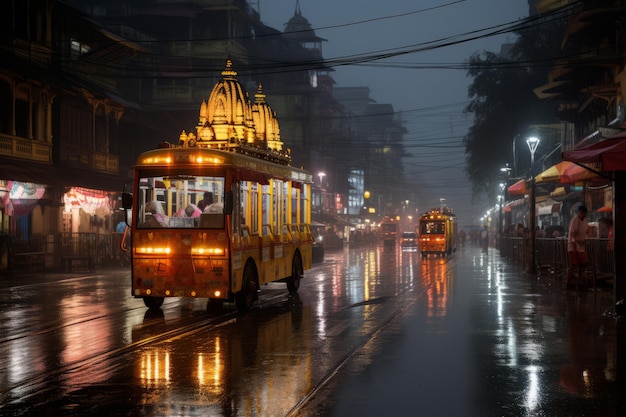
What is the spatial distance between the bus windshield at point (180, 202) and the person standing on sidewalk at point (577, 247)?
31.3ft

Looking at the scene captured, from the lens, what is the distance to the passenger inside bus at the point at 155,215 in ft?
57.7

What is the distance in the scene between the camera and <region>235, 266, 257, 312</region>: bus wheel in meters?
18.0

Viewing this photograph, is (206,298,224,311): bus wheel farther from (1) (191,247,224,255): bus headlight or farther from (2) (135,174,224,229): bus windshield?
(2) (135,174,224,229): bus windshield

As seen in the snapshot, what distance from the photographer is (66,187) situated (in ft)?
127

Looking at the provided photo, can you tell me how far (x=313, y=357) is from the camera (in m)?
11.7

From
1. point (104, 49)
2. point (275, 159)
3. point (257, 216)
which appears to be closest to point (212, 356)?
point (257, 216)

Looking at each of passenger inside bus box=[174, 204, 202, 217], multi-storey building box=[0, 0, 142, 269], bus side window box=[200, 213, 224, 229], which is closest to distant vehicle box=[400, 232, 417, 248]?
multi-storey building box=[0, 0, 142, 269]

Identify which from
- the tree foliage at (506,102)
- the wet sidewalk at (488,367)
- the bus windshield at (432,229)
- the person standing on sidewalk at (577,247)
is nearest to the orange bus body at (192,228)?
the wet sidewalk at (488,367)

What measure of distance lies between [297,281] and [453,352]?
1148 centimetres

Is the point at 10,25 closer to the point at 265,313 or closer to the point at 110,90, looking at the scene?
the point at 110,90

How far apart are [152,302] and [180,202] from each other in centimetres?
247

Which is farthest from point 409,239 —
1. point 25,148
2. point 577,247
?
point 577,247

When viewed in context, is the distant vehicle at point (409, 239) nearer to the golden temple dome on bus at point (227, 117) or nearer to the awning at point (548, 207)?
the awning at point (548, 207)

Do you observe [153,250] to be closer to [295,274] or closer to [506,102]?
[295,274]
